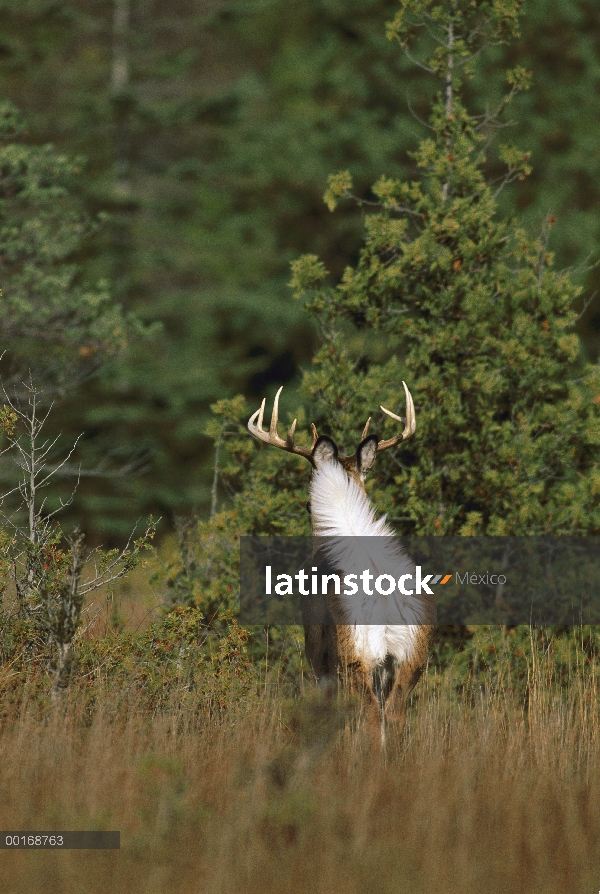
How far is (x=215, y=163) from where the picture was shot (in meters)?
23.7

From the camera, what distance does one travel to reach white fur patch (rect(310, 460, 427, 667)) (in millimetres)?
6297

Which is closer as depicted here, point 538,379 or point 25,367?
point 538,379

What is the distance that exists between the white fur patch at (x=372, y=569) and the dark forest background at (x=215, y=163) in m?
12.1

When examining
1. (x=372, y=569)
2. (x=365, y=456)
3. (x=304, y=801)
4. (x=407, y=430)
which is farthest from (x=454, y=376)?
(x=304, y=801)

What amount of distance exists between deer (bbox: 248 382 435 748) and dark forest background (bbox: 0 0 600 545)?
39.3 feet

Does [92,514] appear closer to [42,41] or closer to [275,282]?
[275,282]

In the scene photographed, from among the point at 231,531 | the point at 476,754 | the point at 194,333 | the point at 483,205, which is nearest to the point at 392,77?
the point at 194,333

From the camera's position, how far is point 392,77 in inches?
725

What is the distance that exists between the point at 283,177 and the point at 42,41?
16.9ft

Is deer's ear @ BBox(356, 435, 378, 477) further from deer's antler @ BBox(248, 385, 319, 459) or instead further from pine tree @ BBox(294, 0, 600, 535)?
pine tree @ BBox(294, 0, 600, 535)

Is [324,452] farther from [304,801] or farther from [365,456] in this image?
[304,801]

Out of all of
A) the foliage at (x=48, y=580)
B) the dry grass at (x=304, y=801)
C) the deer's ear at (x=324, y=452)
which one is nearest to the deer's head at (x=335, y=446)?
the deer's ear at (x=324, y=452)

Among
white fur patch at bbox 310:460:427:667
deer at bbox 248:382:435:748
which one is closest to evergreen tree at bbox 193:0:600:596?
deer at bbox 248:382:435:748

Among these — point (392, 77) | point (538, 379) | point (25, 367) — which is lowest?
point (538, 379)
